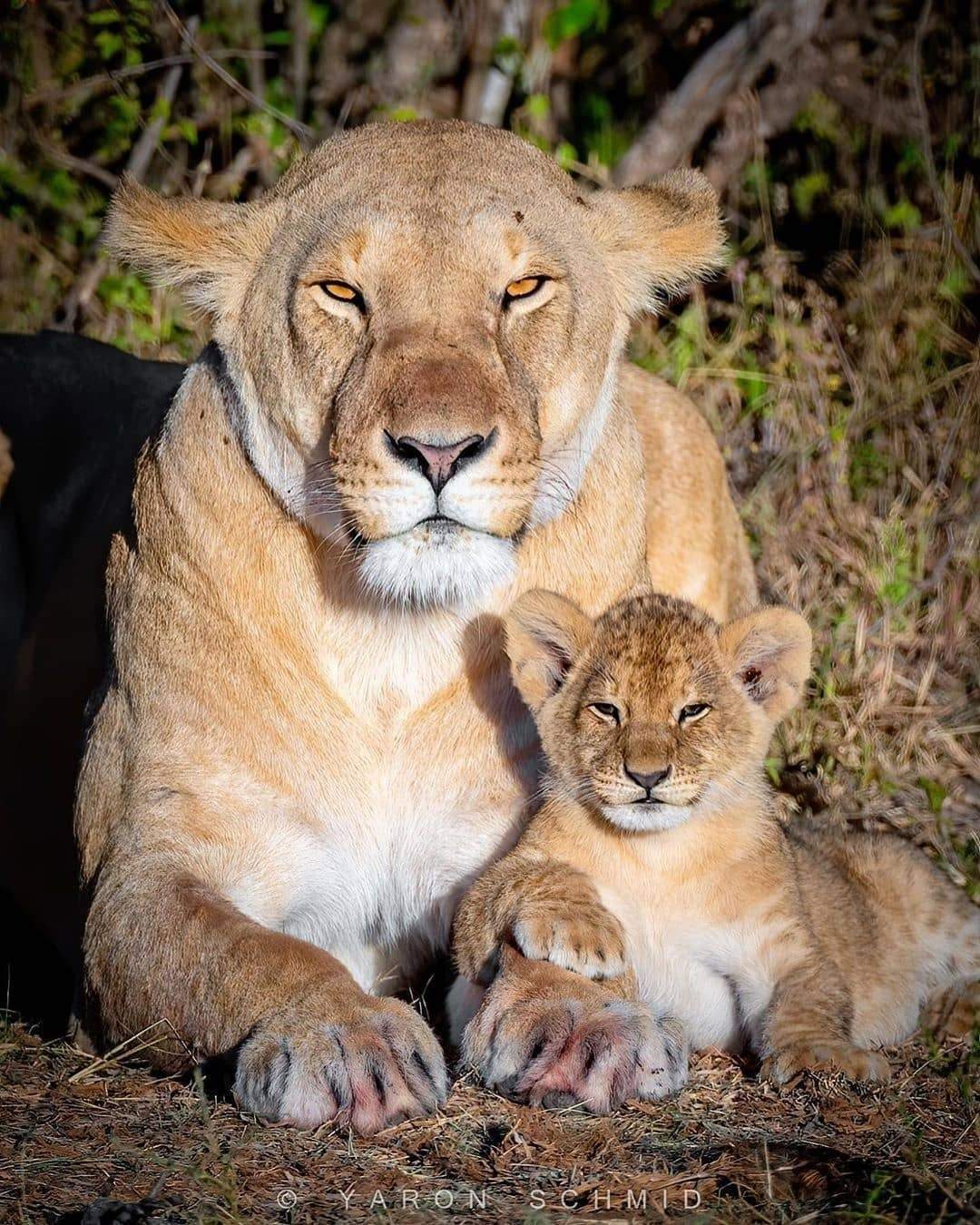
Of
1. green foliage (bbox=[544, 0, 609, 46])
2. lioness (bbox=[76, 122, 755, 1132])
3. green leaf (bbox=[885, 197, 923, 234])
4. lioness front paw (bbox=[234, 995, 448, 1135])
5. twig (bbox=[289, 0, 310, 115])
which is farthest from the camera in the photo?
twig (bbox=[289, 0, 310, 115])

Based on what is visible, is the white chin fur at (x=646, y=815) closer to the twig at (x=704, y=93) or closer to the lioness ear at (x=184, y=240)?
the lioness ear at (x=184, y=240)

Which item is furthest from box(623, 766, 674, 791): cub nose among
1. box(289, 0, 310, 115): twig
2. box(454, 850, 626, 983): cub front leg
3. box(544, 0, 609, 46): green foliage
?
box(289, 0, 310, 115): twig

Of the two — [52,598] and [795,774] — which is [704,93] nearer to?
[795,774]

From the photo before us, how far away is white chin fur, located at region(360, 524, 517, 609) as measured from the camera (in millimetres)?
2961

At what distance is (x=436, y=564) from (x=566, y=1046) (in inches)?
32.6

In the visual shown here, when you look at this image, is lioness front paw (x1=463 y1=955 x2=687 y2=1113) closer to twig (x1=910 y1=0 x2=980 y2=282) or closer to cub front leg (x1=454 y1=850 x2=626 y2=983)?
cub front leg (x1=454 y1=850 x2=626 y2=983)

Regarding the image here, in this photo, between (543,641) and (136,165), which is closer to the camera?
(543,641)

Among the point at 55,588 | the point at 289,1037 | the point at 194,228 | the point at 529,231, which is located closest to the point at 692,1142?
the point at 289,1037

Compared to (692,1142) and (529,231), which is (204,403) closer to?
(529,231)

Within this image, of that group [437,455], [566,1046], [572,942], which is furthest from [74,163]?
[566,1046]

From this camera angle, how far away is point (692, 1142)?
2.67 metres

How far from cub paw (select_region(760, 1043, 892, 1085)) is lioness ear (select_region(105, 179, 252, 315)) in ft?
5.78

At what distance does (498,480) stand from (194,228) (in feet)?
2.99

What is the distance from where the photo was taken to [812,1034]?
9.55 ft
